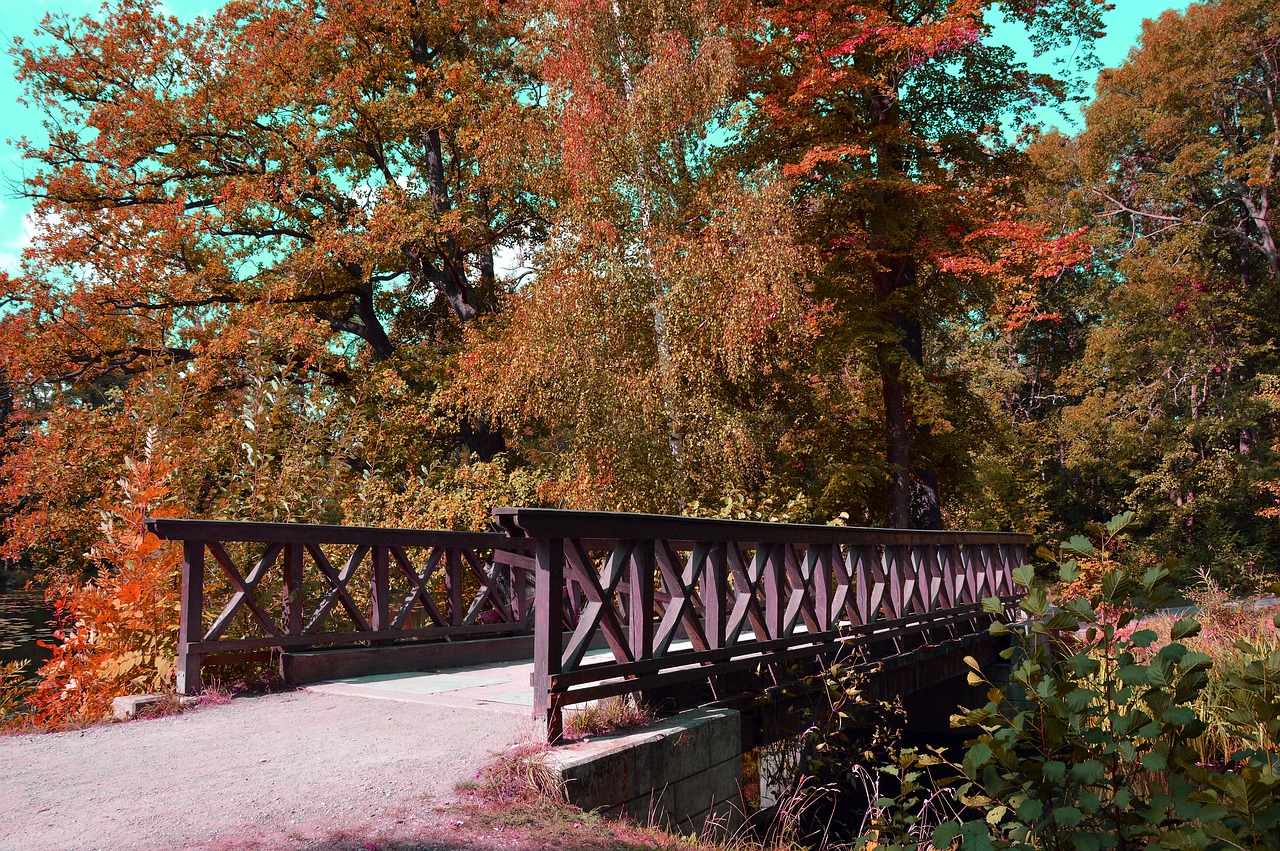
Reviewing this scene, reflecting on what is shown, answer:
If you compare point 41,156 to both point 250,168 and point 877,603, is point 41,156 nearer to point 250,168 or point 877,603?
point 250,168

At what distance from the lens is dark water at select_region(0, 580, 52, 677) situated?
1617 cm

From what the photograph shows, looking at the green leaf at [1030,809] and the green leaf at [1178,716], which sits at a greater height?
the green leaf at [1178,716]

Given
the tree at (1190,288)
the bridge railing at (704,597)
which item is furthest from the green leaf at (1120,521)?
the tree at (1190,288)

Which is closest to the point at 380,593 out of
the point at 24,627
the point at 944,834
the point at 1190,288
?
the point at 944,834

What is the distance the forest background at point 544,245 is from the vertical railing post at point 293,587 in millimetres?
5637

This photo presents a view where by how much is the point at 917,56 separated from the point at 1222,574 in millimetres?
18814

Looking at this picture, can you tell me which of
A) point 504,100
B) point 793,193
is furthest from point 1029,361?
point 504,100

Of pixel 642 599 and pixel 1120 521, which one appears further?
pixel 642 599

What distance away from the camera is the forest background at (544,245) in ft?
49.6

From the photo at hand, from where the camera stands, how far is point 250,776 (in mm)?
Result: 4590

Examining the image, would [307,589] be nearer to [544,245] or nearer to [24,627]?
[544,245]

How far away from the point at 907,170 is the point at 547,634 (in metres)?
16.3

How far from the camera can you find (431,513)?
1495 cm

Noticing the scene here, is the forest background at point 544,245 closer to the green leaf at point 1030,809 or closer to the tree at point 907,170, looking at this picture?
the tree at point 907,170
